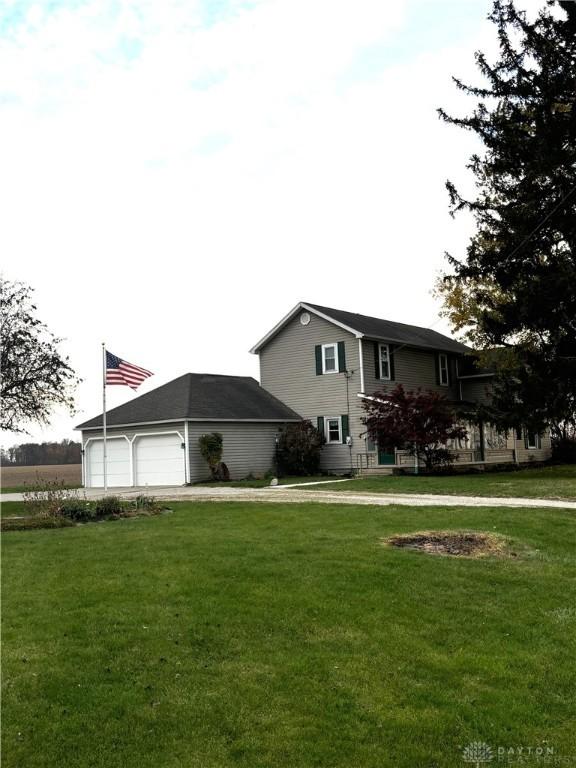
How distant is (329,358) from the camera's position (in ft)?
108

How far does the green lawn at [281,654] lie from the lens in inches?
189

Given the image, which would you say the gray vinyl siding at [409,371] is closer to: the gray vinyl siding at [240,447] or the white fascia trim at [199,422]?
the white fascia trim at [199,422]

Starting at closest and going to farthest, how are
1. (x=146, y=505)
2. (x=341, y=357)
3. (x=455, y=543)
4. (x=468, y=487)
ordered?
1. (x=455, y=543)
2. (x=146, y=505)
3. (x=468, y=487)
4. (x=341, y=357)

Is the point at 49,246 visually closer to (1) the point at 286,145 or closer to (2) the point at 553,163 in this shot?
(1) the point at 286,145

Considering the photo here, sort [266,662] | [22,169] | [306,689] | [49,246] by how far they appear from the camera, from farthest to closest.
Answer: [49,246] → [22,169] → [266,662] → [306,689]

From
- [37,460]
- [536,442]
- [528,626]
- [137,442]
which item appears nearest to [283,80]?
[528,626]

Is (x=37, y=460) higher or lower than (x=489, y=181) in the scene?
lower

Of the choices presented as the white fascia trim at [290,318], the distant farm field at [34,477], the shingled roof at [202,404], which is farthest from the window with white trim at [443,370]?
the distant farm field at [34,477]

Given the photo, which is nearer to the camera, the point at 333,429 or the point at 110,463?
the point at 333,429

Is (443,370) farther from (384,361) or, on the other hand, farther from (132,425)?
(132,425)

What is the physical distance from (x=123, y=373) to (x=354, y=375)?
34.4 ft

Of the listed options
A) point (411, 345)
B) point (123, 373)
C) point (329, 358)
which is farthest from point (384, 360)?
point (123, 373)

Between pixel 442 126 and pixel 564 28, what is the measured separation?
15.9 feet

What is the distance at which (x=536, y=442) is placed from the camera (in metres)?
39.4
